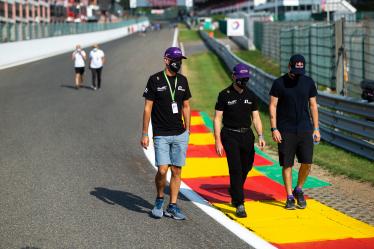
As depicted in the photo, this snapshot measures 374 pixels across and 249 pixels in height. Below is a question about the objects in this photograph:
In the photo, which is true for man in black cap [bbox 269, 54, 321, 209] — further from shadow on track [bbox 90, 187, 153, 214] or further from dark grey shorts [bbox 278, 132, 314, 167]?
shadow on track [bbox 90, 187, 153, 214]

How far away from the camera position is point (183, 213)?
24.4 feet

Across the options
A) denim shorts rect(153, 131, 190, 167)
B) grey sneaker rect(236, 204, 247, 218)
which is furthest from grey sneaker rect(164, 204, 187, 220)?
grey sneaker rect(236, 204, 247, 218)

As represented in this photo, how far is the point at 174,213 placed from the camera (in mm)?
7172

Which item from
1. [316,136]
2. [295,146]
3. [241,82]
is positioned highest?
[241,82]

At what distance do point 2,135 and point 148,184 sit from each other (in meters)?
5.44

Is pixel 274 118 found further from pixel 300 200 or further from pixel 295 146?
pixel 300 200

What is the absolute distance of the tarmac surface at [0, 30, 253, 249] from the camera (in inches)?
253

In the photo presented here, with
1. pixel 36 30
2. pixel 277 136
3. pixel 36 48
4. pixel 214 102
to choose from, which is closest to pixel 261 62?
pixel 36 48

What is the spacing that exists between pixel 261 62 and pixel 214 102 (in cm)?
1684

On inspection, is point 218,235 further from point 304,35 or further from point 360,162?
point 304,35

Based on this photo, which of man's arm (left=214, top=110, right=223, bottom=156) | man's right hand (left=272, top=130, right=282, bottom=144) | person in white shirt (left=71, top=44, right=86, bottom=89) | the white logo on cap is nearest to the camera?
man's arm (left=214, top=110, right=223, bottom=156)

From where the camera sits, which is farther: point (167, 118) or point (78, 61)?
point (78, 61)

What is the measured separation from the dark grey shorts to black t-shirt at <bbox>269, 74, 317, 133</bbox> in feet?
0.22

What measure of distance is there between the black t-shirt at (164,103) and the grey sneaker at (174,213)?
85 cm
